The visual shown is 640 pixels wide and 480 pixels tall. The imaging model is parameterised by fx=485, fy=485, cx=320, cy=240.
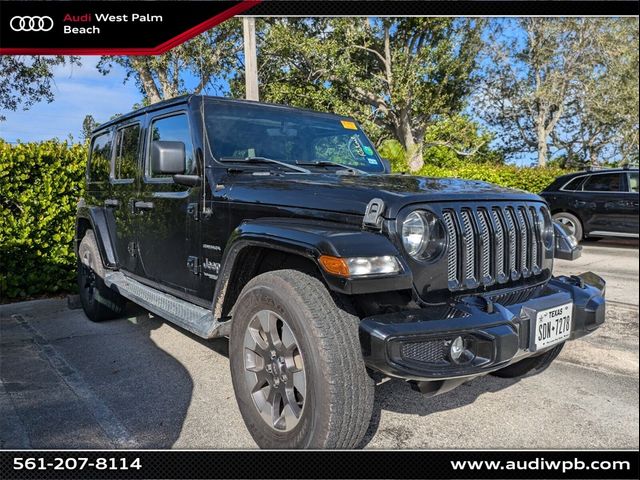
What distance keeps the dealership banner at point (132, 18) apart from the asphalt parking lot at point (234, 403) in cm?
186

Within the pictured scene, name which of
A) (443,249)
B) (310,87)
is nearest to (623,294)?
(443,249)

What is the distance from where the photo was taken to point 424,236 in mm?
2281

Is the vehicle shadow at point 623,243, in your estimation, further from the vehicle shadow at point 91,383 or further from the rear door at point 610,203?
the vehicle shadow at point 91,383

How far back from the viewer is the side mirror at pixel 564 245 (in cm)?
299

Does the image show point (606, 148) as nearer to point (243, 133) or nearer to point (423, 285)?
point (423, 285)

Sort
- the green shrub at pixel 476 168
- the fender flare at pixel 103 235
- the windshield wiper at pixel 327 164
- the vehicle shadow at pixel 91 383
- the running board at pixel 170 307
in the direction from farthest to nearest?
the green shrub at pixel 476 168 → the fender flare at pixel 103 235 → the windshield wiper at pixel 327 164 → the running board at pixel 170 307 → the vehicle shadow at pixel 91 383

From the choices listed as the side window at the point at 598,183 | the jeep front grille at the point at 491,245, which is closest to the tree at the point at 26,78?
the jeep front grille at the point at 491,245

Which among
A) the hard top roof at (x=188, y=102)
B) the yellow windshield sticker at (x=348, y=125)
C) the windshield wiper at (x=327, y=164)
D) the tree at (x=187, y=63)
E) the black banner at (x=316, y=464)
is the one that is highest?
the tree at (x=187, y=63)

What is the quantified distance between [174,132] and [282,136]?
82 cm

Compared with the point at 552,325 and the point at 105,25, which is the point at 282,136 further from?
the point at 552,325

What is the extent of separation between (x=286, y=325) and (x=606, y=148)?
8.75 feet

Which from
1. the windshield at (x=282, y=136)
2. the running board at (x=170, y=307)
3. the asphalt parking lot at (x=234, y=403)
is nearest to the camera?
the asphalt parking lot at (x=234, y=403)

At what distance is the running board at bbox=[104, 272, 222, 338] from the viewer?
287 cm

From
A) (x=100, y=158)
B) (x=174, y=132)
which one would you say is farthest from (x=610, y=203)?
(x=100, y=158)
